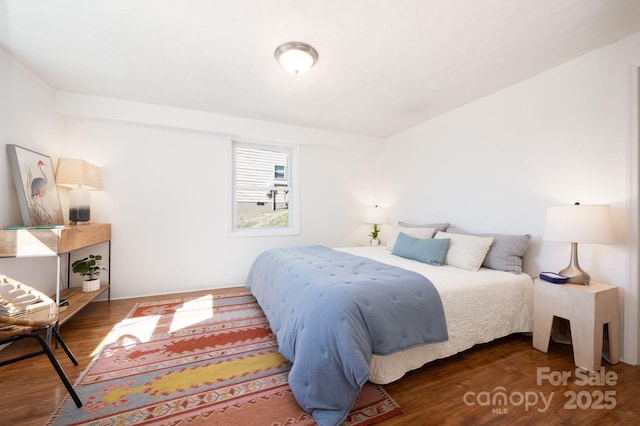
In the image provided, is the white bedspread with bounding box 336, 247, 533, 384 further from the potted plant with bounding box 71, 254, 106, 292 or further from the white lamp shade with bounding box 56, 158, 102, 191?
the white lamp shade with bounding box 56, 158, 102, 191

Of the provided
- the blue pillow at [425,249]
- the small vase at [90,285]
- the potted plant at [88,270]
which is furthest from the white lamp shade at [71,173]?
the blue pillow at [425,249]

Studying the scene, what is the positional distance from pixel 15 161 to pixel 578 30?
4687mm

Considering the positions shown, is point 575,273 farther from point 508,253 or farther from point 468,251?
point 468,251

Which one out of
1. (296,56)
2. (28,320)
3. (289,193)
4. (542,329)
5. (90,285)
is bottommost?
(542,329)

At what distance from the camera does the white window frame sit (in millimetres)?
3973

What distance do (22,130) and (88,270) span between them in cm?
152

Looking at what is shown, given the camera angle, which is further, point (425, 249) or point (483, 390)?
point (425, 249)

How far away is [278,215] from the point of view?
14.2 ft

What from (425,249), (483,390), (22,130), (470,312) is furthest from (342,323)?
(22,130)

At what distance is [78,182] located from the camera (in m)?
2.74

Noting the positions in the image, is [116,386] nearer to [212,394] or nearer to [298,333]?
[212,394]

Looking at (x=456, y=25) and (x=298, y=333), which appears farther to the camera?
(x=456, y=25)

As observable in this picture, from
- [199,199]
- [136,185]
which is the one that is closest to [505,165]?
[199,199]

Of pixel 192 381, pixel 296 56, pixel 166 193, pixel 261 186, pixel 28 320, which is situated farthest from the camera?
pixel 261 186
